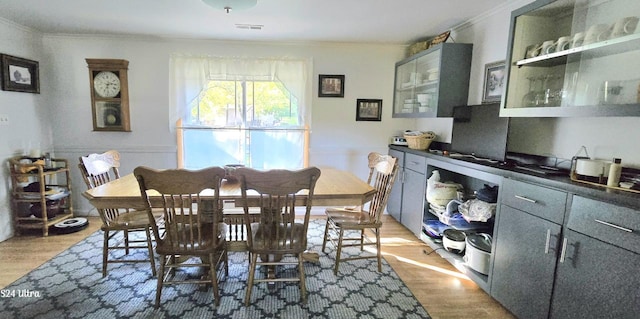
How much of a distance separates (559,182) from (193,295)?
7.79 ft

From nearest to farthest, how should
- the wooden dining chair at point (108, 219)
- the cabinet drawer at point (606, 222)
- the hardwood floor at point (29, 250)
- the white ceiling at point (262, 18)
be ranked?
the cabinet drawer at point (606, 222), the wooden dining chair at point (108, 219), the hardwood floor at point (29, 250), the white ceiling at point (262, 18)

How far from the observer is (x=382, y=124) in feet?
12.9

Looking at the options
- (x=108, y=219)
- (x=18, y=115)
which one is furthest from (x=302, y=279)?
(x=18, y=115)

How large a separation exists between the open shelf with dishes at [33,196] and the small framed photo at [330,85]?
3.06 m

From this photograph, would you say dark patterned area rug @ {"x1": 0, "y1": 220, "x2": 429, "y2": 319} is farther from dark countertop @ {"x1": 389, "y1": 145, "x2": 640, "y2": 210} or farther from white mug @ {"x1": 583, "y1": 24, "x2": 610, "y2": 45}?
white mug @ {"x1": 583, "y1": 24, "x2": 610, "y2": 45}

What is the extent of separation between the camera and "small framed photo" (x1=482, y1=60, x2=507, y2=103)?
2512 millimetres

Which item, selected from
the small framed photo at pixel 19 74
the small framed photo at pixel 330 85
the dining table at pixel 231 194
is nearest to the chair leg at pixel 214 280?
the dining table at pixel 231 194

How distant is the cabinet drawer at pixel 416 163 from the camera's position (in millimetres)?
3018

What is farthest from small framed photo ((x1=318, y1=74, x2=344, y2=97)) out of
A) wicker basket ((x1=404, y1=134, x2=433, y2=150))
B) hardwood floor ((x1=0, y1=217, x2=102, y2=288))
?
hardwood floor ((x1=0, y1=217, x2=102, y2=288))

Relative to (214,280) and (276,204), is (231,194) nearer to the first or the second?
(276,204)

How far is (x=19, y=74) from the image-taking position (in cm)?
309

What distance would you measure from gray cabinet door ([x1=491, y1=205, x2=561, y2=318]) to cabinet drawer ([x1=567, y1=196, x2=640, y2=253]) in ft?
0.42

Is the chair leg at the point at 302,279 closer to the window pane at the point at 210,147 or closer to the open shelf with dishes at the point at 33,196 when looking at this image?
the window pane at the point at 210,147

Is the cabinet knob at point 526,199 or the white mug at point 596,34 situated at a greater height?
the white mug at point 596,34
